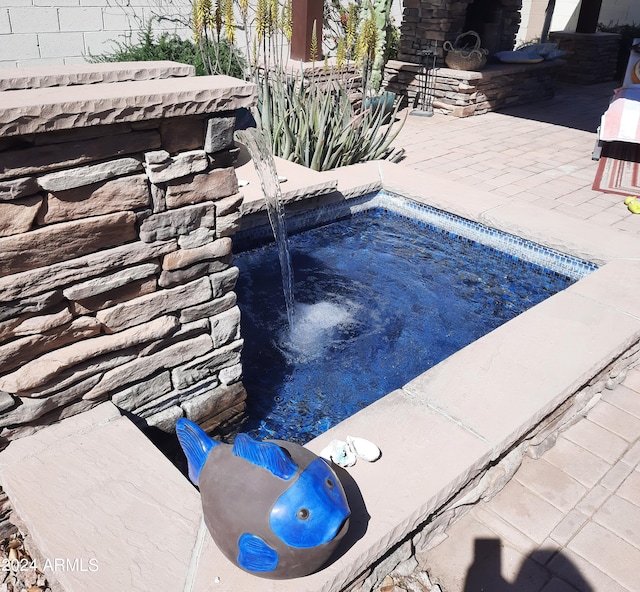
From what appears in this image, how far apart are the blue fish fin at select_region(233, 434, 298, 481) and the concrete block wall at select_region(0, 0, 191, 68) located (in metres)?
6.06

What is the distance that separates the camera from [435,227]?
4.48 m

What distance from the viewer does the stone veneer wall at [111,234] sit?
1.70 m

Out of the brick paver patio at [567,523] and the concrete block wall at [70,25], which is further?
the concrete block wall at [70,25]

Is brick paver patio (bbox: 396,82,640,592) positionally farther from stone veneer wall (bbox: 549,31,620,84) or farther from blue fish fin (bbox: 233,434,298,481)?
stone veneer wall (bbox: 549,31,620,84)

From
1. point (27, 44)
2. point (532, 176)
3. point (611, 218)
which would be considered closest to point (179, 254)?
point (611, 218)

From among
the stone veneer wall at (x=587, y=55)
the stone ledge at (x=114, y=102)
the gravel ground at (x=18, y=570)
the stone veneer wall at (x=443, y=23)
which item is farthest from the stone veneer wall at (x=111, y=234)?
the stone veneer wall at (x=587, y=55)

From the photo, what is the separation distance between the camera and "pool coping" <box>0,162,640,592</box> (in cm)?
162

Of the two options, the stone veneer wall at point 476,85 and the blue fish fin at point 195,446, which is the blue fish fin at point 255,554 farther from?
the stone veneer wall at point 476,85

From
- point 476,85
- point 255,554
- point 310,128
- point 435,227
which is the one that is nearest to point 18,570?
point 255,554

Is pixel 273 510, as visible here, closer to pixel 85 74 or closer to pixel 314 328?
pixel 85 74

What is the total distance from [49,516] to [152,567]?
380 mm

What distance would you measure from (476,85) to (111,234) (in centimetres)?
711

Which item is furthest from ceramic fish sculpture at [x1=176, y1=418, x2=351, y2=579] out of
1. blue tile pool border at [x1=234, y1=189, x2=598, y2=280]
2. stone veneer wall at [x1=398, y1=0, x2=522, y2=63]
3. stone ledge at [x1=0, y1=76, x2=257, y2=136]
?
stone veneer wall at [x1=398, y1=0, x2=522, y2=63]

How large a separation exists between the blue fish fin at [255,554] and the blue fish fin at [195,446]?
25 centimetres
